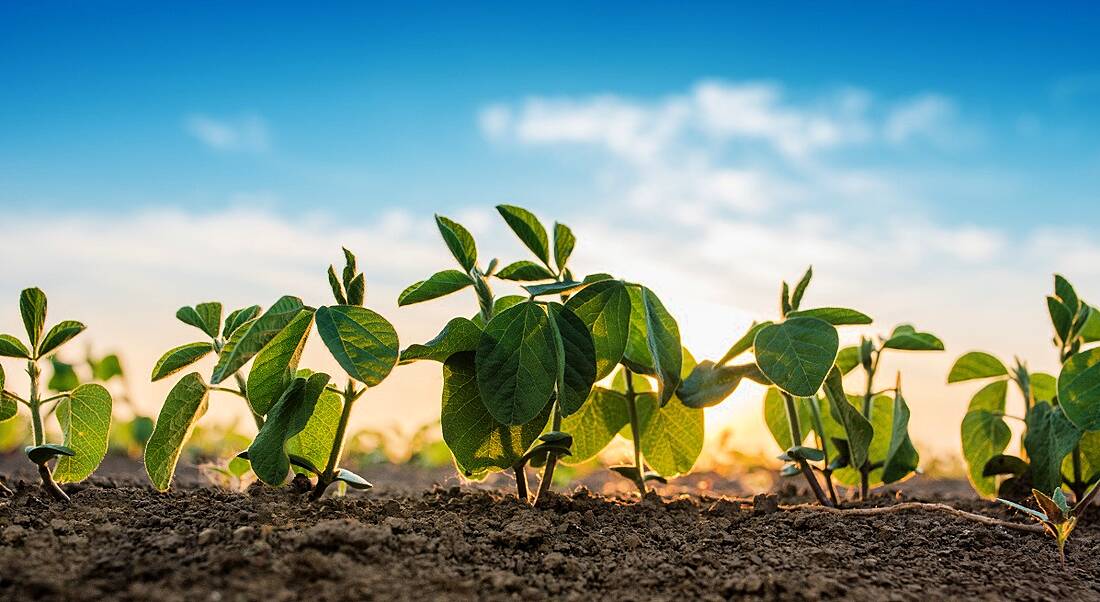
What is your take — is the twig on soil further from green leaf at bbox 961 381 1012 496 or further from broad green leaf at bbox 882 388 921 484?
green leaf at bbox 961 381 1012 496

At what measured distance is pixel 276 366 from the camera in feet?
6.60

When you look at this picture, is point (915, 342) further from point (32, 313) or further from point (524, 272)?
point (32, 313)

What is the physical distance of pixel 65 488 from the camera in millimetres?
2482

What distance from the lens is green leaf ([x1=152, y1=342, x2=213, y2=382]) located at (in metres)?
2.04

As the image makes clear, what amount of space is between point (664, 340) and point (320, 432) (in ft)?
2.98

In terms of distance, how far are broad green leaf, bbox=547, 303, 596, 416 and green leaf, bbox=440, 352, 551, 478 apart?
0.36ft

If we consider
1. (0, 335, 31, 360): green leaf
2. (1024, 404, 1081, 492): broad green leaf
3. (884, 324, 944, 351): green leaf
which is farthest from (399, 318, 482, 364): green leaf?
(1024, 404, 1081, 492): broad green leaf

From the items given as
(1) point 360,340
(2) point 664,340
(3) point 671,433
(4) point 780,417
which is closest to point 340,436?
(1) point 360,340

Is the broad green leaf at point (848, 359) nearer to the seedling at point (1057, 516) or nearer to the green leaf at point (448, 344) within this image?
the seedling at point (1057, 516)

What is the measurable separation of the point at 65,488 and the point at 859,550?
216cm

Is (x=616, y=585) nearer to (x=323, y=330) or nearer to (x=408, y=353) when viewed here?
(x=408, y=353)

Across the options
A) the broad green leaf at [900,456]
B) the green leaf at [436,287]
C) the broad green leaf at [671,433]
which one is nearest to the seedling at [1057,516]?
the broad green leaf at [900,456]

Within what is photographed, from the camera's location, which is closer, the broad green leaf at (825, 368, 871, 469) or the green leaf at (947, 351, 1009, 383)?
the broad green leaf at (825, 368, 871, 469)

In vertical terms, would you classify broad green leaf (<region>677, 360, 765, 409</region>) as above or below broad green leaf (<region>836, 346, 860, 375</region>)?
below
